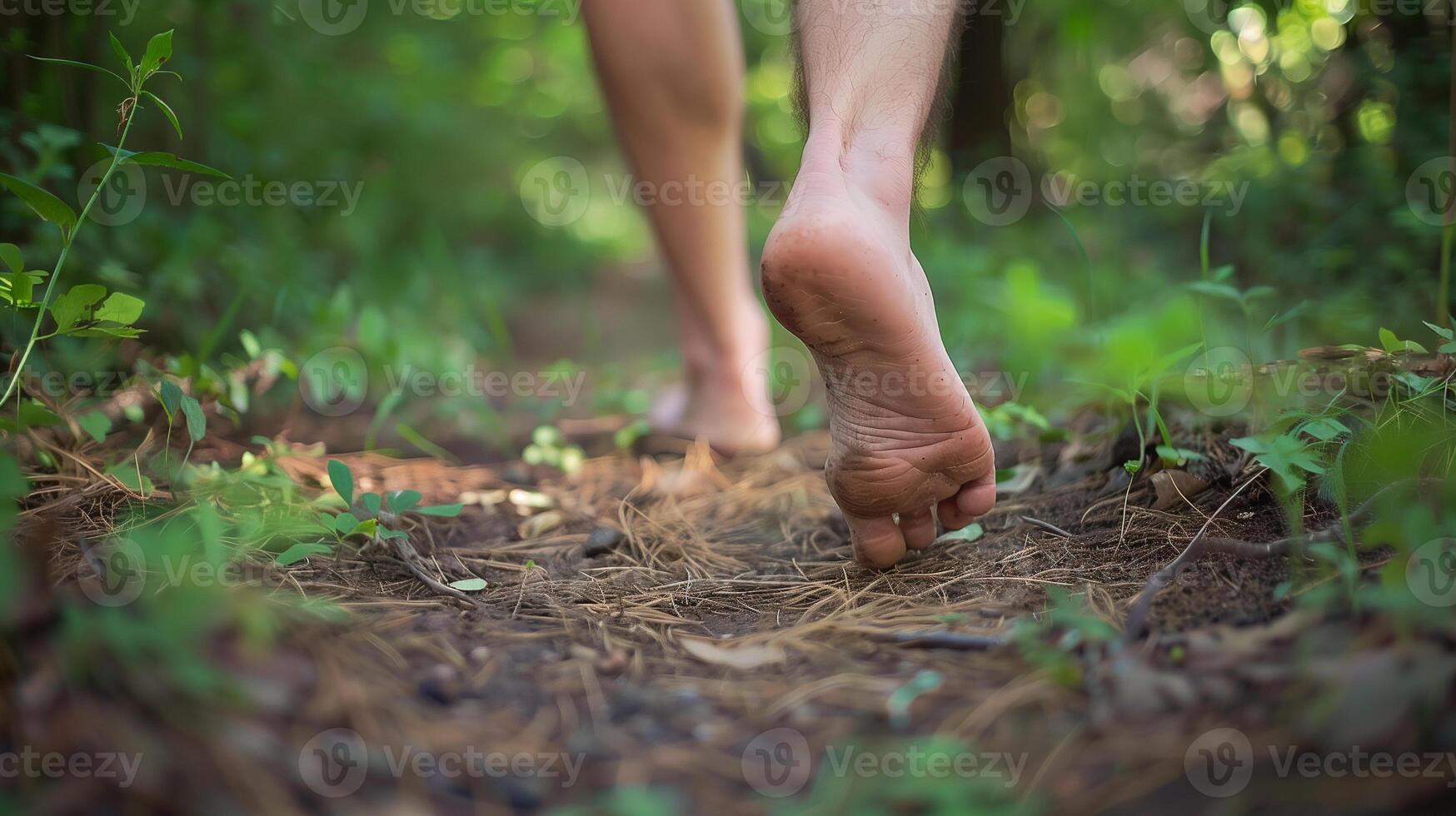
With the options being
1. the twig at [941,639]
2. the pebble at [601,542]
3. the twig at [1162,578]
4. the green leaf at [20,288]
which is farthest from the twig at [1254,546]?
the green leaf at [20,288]

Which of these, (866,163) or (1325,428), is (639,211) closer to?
(866,163)

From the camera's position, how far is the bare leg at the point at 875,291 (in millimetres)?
932

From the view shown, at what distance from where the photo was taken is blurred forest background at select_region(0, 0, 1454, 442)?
1.74 m

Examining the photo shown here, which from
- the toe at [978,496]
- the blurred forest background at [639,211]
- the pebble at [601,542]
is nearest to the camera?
the toe at [978,496]

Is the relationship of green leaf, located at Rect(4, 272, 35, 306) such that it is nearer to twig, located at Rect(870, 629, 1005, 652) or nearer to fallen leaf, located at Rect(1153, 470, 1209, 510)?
twig, located at Rect(870, 629, 1005, 652)

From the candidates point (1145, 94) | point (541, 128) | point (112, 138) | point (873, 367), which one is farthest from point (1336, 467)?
point (541, 128)

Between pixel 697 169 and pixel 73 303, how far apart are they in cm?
111

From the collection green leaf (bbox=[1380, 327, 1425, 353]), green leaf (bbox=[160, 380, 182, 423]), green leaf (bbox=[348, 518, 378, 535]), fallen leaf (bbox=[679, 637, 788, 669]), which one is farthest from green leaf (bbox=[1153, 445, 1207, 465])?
green leaf (bbox=[160, 380, 182, 423])

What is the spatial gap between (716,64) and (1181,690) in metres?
1.41

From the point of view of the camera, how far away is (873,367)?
1.00 m

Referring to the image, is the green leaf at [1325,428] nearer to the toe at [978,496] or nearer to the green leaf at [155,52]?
the toe at [978,496]

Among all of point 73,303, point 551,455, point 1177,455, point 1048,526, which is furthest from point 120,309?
point 1177,455

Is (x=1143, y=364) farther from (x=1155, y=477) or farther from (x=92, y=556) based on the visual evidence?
(x=92, y=556)

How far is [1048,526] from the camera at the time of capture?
1102mm
